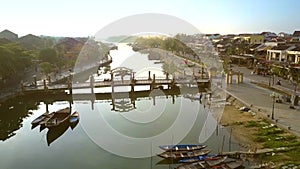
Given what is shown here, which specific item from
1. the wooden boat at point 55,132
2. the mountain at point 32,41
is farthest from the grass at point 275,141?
the mountain at point 32,41

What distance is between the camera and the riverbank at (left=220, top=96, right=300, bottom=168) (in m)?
10.8

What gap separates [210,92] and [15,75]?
16.9 meters

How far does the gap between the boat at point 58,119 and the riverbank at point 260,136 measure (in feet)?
27.0

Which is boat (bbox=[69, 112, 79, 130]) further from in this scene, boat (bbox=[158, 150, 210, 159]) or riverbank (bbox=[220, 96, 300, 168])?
riverbank (bbox=[220, 96, 300, 168])

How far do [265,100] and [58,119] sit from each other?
11872mm

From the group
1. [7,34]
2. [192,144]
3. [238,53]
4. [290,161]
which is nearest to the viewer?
[290,161]

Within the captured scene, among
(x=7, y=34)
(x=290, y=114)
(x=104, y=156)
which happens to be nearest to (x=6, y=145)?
(x=104, y=156)

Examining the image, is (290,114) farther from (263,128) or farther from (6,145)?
(6,145)

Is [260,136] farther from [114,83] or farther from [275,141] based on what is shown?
[114,83]

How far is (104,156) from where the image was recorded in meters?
12.2

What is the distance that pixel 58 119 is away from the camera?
52.6ft

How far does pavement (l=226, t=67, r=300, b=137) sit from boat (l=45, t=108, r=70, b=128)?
33.4 ft

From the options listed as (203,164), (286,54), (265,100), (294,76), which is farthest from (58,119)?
(286,54)

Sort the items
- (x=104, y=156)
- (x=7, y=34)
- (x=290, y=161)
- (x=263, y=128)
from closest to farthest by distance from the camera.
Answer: (x=290, y=161) < (x=104, y=156) < (x=263, y=128) < (x=7, y=34)
